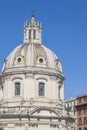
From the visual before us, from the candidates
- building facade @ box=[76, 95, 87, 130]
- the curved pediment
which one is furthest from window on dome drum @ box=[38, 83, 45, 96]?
building facade @ box=[76, 95, 87, 130]

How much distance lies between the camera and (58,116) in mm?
74250

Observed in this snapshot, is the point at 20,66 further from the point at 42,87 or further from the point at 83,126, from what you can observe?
the point at 83,126

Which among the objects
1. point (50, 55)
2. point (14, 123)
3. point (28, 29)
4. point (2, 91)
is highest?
point (28, 29)

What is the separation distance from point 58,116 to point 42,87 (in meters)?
6.21

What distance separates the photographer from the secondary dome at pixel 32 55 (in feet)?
255

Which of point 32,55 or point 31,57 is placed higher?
point 32,55

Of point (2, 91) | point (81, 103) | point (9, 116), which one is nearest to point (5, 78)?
point (2, 91)

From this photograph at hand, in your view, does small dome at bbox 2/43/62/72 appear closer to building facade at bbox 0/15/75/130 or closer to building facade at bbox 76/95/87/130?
building facade at bbox 0/15/75/130

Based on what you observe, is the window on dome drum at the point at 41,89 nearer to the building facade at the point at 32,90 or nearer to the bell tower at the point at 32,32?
the building facade at the point at 32,90

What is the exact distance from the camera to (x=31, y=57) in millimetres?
77688

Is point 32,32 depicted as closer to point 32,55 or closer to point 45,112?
point 32,55

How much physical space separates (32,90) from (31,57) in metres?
6.22

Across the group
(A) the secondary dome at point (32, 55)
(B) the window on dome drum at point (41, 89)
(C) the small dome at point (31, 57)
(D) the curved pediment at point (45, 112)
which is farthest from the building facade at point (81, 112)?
(D) the curved pediment at point (45, 112)

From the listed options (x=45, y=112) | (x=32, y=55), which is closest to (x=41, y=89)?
(x=45, y=112)
